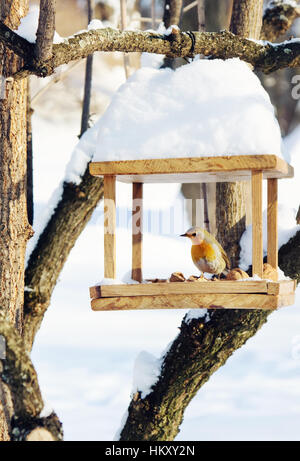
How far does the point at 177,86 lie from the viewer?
2643 millimetres

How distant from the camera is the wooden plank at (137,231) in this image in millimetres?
2922

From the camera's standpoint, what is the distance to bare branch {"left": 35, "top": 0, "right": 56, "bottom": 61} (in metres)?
2.53

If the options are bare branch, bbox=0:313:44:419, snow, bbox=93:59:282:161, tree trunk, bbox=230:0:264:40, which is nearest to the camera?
bare branch, bbox=0:313:44:419

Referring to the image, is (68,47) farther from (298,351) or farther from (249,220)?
(298,351)

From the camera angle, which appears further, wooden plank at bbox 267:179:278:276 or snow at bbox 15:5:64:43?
wooden plank at bbox 267:179:278:276

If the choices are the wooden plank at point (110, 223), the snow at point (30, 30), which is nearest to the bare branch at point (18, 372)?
the wooden plank at point (110, 223)

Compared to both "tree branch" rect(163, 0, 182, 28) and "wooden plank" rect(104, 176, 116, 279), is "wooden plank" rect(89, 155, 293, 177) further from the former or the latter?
"tree branch" rect(163, 0, 182, 28)

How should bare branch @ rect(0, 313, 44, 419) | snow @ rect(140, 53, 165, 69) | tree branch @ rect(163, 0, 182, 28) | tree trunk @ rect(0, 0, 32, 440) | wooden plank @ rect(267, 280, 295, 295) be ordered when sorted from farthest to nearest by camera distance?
1. tree branch @ rect(163, 0, 182, 28)
2. snow @ rect(140, 53, 165, 69)
3. tree trunk @ rect(0, 0, 32, 440)
4. wooden plank @ rect(267, 280, 295, 295)
5. bare branch @ rect(0, 313, 44, 419)

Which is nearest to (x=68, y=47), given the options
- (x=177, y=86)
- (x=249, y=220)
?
(x=177, y=86)

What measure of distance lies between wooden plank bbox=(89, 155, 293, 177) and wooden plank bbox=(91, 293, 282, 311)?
45 cm

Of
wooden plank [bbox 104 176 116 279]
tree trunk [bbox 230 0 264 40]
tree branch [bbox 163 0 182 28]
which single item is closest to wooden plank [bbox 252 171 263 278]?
wooden plank [bbox 104 176 116 279]

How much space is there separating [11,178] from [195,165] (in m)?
1.01

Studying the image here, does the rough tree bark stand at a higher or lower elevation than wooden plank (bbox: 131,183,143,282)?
lower

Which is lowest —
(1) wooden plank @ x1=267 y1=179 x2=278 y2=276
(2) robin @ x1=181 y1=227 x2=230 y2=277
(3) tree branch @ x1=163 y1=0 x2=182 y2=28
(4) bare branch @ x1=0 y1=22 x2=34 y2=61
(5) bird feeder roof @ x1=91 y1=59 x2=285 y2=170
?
(2) robin @ x1=181 y1=227 x2=230 y2=277
